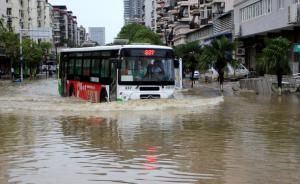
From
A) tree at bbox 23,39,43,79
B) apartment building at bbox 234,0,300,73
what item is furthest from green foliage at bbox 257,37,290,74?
tree at bbox 23,39,43,79

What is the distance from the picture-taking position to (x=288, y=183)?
889cm

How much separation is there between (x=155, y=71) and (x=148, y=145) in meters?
10.9

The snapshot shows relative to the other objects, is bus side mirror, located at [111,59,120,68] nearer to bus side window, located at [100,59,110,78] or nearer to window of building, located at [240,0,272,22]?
bus side window, located at [100,59,110,78]

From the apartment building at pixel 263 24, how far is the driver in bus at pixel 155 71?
16.7 metres

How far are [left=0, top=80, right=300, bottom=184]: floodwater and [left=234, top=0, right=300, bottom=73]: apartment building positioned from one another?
20.0 m

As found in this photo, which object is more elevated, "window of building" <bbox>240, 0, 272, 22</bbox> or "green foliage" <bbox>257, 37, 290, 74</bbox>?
"window of building" <bbox>240, 0, 272, 22</bbox>

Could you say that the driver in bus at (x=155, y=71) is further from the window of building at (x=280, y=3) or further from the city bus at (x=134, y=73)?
the window of building at (x=280, y=3)

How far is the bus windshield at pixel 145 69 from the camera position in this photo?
77.3 feet

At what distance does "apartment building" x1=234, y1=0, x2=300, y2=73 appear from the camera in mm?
43500

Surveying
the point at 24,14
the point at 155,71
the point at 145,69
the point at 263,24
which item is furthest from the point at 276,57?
the point at 24,14

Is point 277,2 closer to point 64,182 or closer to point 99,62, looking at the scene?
point 99,62

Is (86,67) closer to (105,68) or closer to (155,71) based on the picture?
(105,68)

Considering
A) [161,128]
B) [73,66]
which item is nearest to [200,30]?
[73,66]

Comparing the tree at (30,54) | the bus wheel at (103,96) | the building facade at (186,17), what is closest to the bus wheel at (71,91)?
the bus wheel at (103,96)
